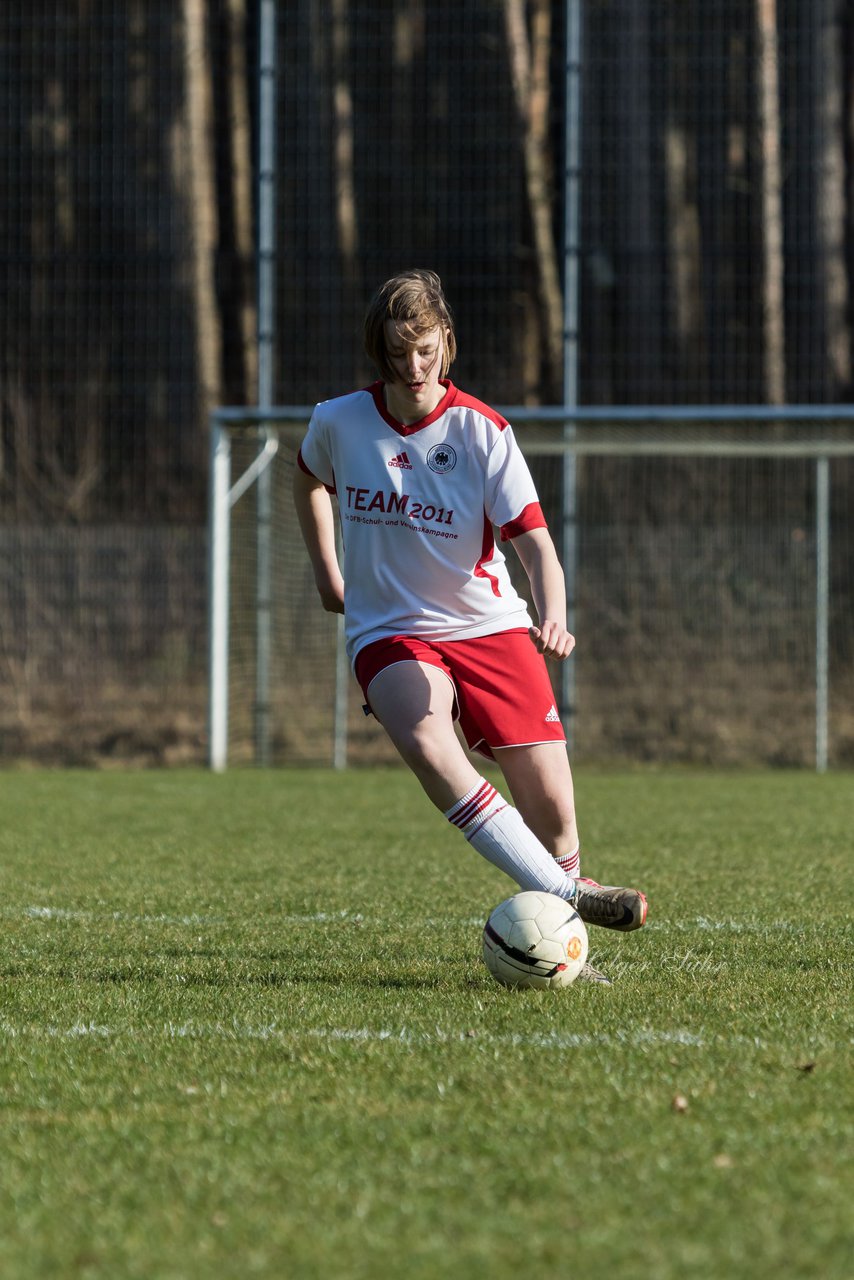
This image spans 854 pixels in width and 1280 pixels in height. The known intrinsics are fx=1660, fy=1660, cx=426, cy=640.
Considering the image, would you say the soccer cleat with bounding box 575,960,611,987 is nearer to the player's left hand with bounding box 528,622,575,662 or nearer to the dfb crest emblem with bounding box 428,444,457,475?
the player's left hand with bounding box 528,622,575,662

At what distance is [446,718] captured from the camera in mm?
3807

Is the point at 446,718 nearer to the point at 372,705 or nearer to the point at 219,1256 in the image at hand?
the point at 372,705

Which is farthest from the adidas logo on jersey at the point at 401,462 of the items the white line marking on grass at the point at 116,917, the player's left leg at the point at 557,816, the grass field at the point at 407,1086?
the white line marking on grass at the point at 116,917

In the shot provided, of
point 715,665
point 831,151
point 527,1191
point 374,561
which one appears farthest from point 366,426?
Result: point 831,151

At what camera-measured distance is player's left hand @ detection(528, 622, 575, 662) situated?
12.0 ft

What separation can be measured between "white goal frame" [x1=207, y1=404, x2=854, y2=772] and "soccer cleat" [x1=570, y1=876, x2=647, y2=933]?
789 centimetres

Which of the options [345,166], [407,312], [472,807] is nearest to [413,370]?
[407,312]

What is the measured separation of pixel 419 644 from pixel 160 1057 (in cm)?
121

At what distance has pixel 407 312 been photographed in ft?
12.1

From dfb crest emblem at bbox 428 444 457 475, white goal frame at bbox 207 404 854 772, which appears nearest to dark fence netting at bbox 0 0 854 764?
white goal frame at bbox 207 404 854 772

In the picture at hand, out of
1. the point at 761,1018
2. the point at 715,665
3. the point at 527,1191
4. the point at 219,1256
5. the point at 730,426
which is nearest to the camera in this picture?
the point at 219,1256

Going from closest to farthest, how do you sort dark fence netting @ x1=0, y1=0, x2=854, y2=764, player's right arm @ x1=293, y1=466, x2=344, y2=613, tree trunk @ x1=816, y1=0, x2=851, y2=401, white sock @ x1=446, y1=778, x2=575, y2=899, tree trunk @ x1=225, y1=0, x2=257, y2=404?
white sock @ x1=446, y1=778, x2=575, y2=899 → player's right arm @ x1=293, y1=466, x2=344, y2=613 → dark fence netting @ x1=0, y1=0, x2=854, y2=764 → tree trunk @ x1=816, y1=0, x2=851, y2=401 → tree trunk @ x1=225, y1=0, x2=257, y2=404

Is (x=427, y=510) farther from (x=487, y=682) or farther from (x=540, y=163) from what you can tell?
(x=540, y=163)

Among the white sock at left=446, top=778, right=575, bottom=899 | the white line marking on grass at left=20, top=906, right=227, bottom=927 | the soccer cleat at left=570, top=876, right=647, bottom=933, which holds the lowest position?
the white line marking on grass at left=20, top=906, right=227, bottom=927
